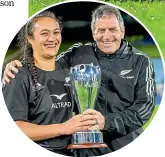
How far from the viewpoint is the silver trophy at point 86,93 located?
1575 mm

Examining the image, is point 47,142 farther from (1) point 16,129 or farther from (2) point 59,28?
(2) point 59,28

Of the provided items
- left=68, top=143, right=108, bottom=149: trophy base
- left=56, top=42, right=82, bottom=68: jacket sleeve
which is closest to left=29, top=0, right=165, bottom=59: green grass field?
left=56, top=42, right=82, bottom=68: jacket sleeve

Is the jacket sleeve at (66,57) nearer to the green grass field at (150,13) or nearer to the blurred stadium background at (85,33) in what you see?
the blurred stadium background at (85,33)

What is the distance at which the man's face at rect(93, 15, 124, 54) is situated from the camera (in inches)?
62.1

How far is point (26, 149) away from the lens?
156cm

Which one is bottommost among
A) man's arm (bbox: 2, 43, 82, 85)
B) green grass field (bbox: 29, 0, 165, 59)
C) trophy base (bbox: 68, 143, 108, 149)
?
trophy base (bbox: 68, 143, 108, 149)

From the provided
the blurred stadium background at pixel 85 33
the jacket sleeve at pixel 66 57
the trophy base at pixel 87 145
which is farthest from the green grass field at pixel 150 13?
the trophy base at pixel 87 145

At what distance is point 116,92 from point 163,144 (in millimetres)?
249

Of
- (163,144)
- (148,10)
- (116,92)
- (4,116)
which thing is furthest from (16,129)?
(148,10)

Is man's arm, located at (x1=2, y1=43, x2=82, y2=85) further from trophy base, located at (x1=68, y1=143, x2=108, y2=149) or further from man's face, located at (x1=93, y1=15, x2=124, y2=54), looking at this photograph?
trophy base, located at (x1=68, y1=143, x2=108, y2=149)

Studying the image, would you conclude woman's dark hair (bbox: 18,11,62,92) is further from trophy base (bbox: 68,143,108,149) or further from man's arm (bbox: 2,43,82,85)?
trophy base (bbox: 68,143,108,149)

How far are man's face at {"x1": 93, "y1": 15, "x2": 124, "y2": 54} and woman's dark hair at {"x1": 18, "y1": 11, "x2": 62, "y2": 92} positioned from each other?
0.46ft

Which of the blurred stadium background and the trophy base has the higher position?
the blurred stadium background

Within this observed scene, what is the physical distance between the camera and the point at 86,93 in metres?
1.58
